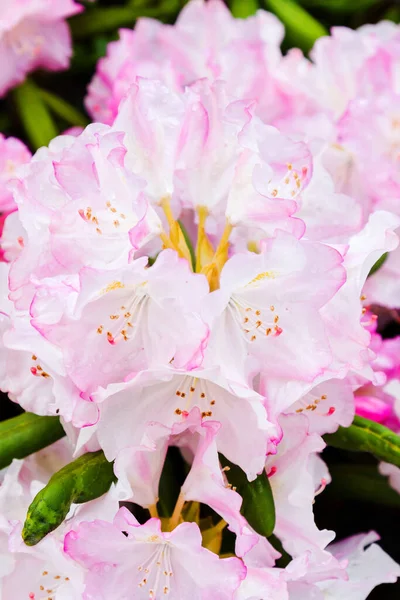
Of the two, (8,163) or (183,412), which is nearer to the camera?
(183,412)

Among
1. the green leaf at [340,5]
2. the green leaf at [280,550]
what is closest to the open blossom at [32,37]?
the green leaf at [340,5]

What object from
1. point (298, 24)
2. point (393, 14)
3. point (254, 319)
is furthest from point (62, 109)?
point (254, 319)

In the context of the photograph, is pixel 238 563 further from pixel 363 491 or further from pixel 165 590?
pixel 363 491

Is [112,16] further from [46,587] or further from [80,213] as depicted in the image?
[46,587]

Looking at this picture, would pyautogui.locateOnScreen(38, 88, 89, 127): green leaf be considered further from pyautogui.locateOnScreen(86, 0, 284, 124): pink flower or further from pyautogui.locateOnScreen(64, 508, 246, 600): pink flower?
pyautogui.locateOnScreen(64, 508, 246, 600): pink flower

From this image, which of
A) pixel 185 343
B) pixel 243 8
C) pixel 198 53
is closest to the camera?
pixel 185 343

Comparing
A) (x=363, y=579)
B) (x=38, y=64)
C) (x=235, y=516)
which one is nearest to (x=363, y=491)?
(x=363, y=579)
